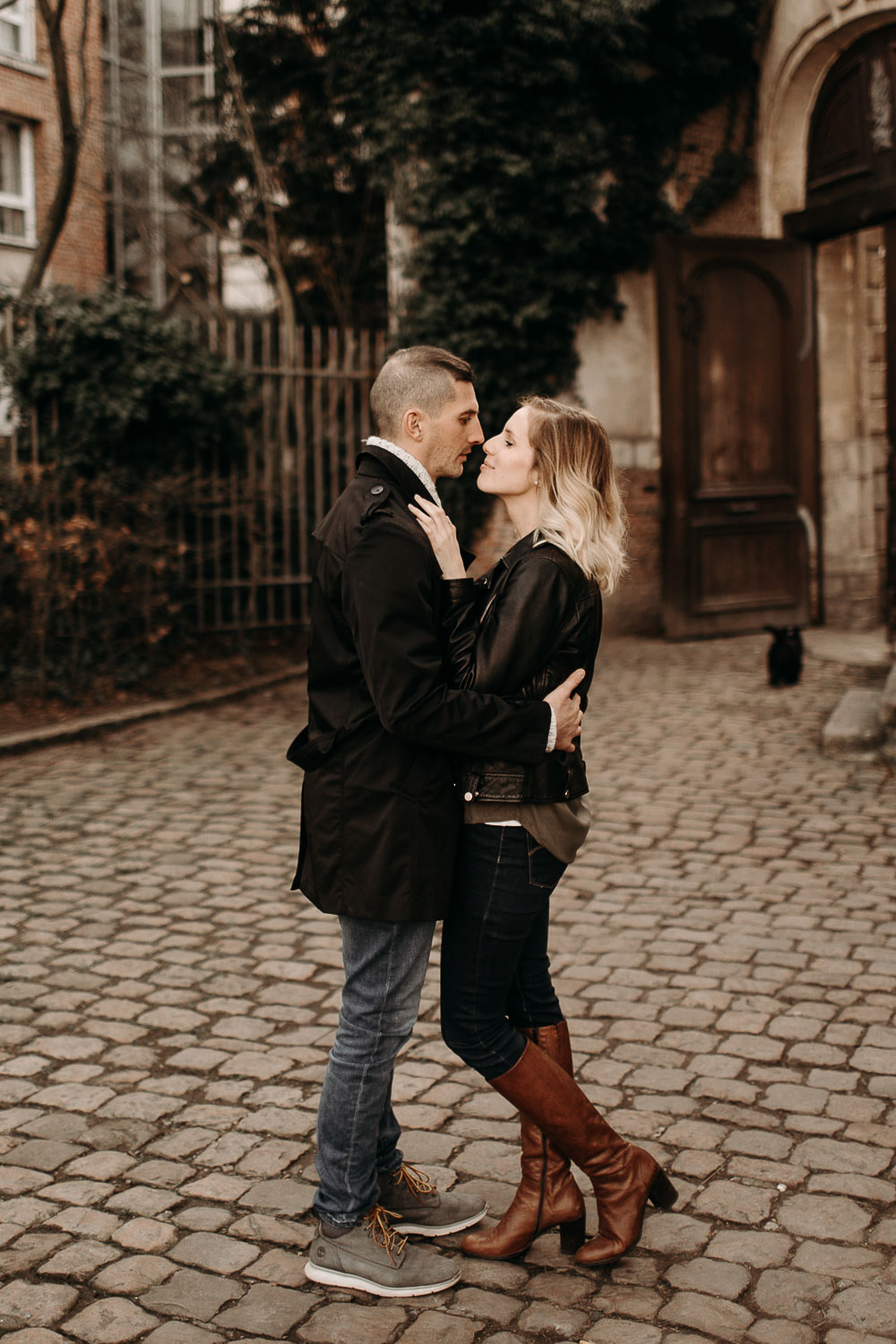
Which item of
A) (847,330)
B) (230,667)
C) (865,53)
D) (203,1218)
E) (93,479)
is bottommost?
(203,1218)

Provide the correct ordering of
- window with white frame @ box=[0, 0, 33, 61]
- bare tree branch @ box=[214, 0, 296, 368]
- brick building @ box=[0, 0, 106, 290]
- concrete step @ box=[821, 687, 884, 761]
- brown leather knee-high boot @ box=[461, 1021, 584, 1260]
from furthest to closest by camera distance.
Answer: brick building @ box=[0, 0, 106, 290] < window with white frame @ box=[0, 0, 33, 61] < bare tree branch @ box=[214, 0, 296, 368] < concrete step @ box=[821, 687, 884, 761] < brown leather knee-high boot @ box=[461, 1021, 584, 1260]

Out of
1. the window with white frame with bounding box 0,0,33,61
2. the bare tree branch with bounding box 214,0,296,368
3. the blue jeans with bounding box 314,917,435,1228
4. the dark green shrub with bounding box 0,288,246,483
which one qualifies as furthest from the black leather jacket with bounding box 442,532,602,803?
the window with white frame with bounding box 0,0,33,61

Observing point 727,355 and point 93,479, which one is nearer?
point 93,479

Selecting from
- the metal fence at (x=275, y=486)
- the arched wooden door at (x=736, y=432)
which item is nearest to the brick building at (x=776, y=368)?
the arched wooden door at (x=736, y=432)

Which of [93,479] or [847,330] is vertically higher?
[847,330]

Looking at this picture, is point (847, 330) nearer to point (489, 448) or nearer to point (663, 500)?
point (663, 500)

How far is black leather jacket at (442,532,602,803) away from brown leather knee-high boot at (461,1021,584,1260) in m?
0.59

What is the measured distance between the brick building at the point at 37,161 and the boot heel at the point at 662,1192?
17452 mm

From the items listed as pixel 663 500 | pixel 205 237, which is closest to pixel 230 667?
pixel 663 500

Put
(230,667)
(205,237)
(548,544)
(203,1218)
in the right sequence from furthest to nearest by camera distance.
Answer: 1. (205,237)
2. (230,667)
3. (203,1218)
4. (548,544)

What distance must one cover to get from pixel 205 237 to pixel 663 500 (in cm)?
966

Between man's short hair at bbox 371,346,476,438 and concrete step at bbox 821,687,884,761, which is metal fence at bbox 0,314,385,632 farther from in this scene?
man's short hair at bbox 371,346,476,438

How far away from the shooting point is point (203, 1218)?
2969mm

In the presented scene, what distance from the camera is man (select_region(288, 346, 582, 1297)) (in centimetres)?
244
